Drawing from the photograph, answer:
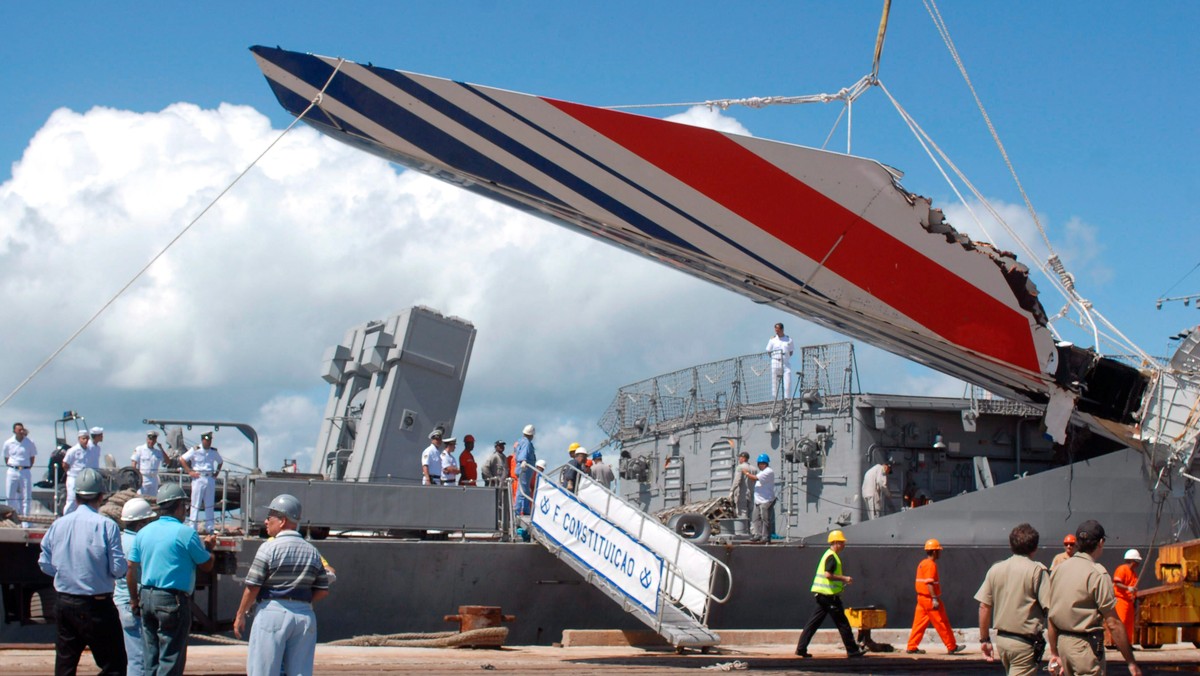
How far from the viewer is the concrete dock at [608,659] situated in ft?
30.8

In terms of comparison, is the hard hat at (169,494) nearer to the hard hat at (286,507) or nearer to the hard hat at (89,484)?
the hard hat at (89,484)

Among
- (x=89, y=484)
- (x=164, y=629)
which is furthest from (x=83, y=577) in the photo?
(x=164, y=629)

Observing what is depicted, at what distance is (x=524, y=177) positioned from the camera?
10.3 meters

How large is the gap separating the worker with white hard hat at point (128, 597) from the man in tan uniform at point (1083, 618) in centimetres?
519

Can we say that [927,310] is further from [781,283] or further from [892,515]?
[892,515]

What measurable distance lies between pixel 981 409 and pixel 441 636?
8913mm

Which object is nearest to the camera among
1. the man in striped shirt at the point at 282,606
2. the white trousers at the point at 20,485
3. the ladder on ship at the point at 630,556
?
the man in striped shirt at the point at 282,606

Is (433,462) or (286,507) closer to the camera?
(286,507)

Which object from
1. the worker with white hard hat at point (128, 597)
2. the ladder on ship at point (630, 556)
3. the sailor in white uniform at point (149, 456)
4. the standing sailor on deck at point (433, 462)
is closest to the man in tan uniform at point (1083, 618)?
the ladder on ship at point (630, 556)

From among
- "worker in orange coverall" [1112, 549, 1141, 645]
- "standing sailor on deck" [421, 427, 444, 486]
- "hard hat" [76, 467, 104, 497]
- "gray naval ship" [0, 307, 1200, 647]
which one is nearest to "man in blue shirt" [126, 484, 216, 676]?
"hard hat" [76, 467, 104, 497]

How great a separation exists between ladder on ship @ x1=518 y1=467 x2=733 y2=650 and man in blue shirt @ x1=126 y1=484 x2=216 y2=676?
5.46 meters

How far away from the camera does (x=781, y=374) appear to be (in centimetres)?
1761

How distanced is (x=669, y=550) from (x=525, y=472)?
2171 millimetres

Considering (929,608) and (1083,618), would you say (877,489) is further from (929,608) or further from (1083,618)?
(1083,618)
